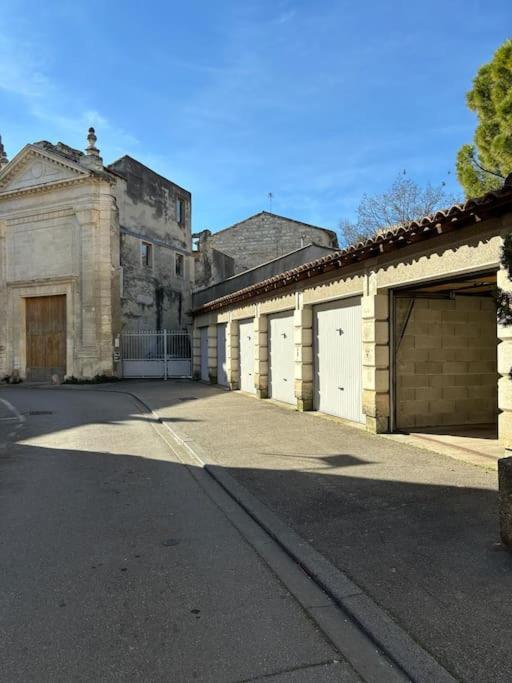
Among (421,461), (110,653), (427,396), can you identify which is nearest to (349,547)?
(110,653)

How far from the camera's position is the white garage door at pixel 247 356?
53.5ft

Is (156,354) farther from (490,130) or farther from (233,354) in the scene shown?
(490,130)

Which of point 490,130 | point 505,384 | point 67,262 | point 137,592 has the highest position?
point 490,130

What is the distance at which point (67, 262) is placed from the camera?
958 inches

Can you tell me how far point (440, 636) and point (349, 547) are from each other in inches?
51.0

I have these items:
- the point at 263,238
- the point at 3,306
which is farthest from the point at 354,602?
the point at 263,238

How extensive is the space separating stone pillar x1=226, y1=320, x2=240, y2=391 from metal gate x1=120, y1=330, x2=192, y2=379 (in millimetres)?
6877

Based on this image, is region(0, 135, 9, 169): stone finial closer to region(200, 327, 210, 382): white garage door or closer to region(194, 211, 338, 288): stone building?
region(194, 211, 338, 288): stone building

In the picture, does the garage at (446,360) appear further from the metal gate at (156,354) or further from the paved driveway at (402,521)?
the metal gate at (156,354)

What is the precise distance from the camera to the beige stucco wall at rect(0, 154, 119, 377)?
77.3ft

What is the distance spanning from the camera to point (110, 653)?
2750mm

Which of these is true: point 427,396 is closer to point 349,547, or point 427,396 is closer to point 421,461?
point 421,461

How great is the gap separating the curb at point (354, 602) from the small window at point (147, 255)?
2259 cm

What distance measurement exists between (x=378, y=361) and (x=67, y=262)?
19572 mm
